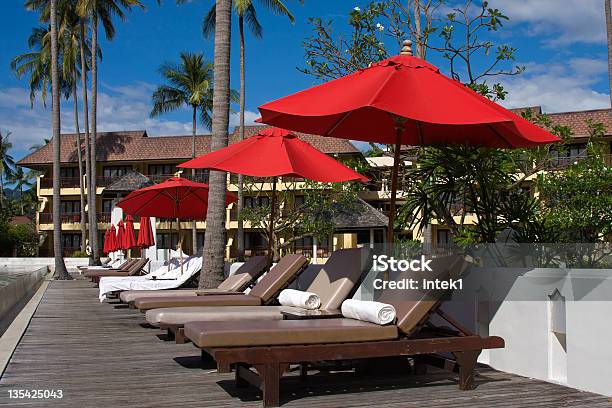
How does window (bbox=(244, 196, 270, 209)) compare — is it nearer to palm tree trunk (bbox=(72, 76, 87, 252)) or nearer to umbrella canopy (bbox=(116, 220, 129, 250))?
palm tree trunk (bbox=(72, 76, 87, 252))

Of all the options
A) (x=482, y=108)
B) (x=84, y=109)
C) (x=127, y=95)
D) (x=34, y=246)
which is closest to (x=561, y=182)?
(x=482, y=108)

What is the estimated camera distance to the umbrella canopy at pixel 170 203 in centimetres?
1406

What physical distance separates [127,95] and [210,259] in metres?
40.1

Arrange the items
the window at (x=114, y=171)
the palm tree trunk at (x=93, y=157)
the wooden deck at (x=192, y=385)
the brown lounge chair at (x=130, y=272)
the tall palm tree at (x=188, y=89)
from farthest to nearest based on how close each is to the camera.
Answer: the window at (x=114, y=171) → the tall palm tree at (x=188, y=89) → the palm tree trunk at (x=93, y=157) → the brown lounge chair at (x=130, y=272) → the wooden deck at (x=192, y=385)

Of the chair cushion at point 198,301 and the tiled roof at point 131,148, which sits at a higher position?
the tiled roof at point 131,148

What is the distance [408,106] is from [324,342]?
175 centimetres

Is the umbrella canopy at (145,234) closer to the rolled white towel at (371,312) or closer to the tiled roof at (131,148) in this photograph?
the rolled white towel at (371,312)

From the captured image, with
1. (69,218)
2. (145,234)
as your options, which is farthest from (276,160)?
(69,218)

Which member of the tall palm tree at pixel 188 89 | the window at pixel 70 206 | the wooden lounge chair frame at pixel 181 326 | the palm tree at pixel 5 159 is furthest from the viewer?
the palm tree at pixel 5 159

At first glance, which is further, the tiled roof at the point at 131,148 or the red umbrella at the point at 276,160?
the tiled roof at the point at 131,148

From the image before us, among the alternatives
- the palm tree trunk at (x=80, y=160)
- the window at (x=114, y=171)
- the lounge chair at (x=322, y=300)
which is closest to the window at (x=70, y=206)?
the window at (x=114, y=171)

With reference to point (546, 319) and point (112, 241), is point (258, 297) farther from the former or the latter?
point (112, 241)

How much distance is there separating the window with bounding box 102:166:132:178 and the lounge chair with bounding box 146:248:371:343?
47.1 metres

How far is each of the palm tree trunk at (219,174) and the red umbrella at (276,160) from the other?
8.39 feet
